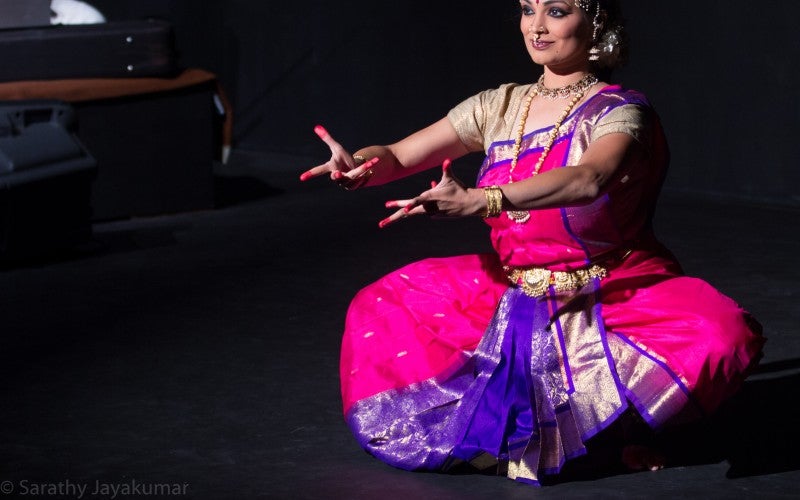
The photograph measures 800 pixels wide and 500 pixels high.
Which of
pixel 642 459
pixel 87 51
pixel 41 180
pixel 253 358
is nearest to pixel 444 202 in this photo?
pixel 642 459

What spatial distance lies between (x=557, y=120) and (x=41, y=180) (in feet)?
8.60

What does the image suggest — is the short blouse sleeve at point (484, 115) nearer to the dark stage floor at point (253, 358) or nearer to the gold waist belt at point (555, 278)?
the gold waist belt at point (555, 278)

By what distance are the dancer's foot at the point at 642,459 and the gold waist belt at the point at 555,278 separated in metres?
0.35

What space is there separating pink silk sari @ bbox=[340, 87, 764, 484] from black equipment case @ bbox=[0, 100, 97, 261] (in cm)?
231

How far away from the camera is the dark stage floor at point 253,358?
8.60 ft

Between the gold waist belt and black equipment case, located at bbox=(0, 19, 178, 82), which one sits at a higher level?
the gold waist belt

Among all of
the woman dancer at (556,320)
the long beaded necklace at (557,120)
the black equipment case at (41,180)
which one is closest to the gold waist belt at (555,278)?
the woman dancer at (556,320)

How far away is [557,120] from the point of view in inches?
104

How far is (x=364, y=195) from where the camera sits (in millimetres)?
6082

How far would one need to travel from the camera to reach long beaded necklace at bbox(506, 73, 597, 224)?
2617 millimetres

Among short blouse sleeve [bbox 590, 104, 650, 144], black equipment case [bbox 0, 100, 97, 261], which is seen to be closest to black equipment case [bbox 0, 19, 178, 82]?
black equipment case [bbox 0, 100, 97, 261]

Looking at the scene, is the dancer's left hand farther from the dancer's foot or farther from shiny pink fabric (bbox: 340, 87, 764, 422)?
the dancer's foot

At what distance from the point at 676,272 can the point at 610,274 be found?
151 mm

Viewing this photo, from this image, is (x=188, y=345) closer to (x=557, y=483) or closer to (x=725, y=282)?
(x=557, y=483)
